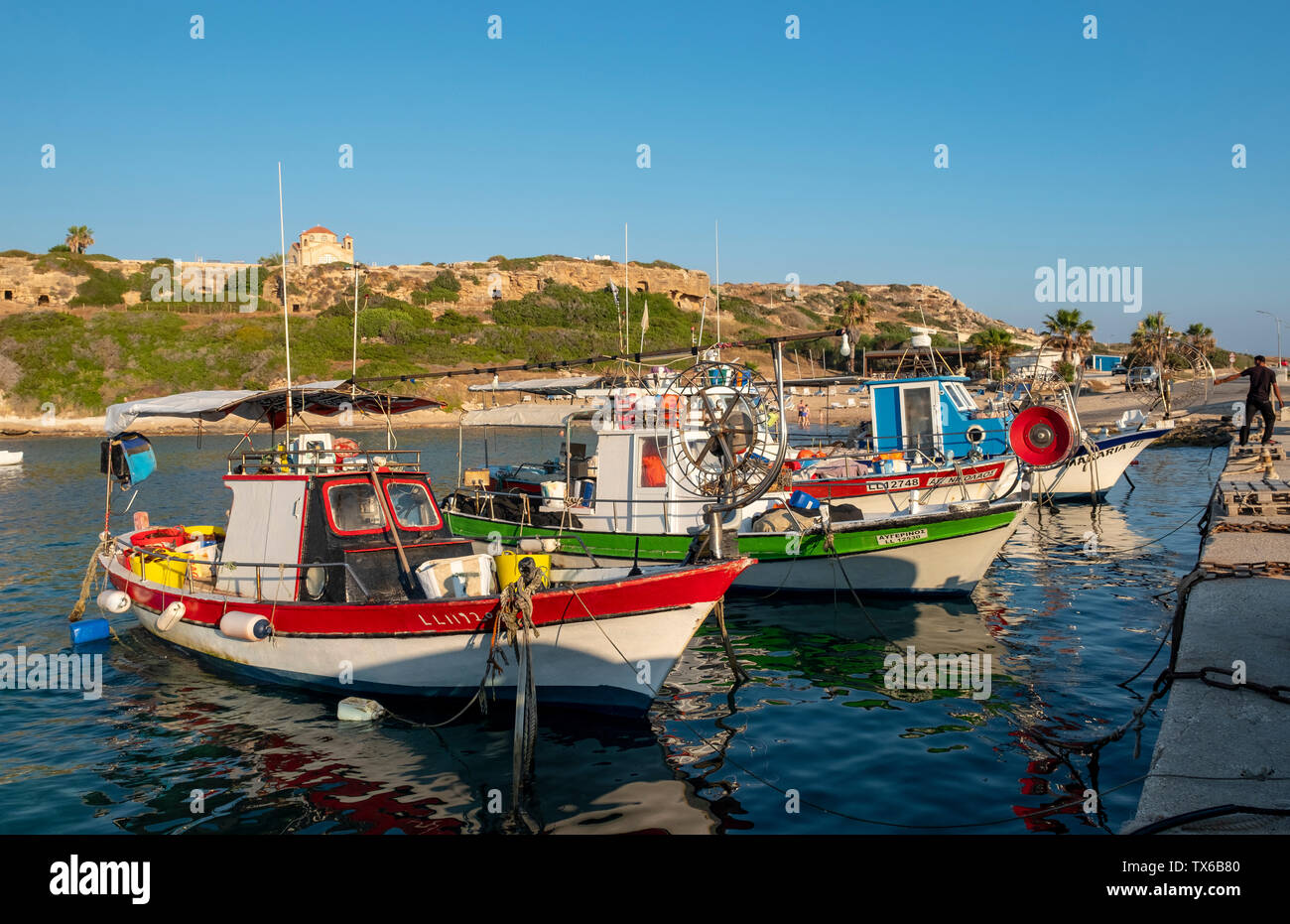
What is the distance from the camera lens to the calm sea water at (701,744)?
820 cm

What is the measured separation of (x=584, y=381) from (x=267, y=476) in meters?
11.3

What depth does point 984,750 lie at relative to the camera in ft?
30.6

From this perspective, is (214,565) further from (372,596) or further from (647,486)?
(647,486)

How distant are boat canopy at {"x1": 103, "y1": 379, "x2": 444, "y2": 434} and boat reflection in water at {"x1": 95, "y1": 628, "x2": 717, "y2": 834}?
16.5 feet

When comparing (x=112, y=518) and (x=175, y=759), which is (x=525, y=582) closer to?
(x=175, y=759)

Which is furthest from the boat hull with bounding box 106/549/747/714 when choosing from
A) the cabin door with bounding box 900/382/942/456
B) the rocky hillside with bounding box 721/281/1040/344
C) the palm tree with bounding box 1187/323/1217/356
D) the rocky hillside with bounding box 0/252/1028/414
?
the rocky hillside with bounding box 721/281/1040/344

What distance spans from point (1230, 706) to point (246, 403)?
14144 millimetres

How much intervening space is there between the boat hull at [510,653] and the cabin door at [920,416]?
14.4m

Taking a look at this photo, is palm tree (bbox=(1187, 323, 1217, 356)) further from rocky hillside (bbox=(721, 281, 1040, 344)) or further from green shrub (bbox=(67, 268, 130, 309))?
green shrub (bbox=(67, 268, 130, 309))

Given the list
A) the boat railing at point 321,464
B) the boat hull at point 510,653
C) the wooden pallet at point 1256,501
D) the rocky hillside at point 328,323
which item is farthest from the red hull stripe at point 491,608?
the rocky hillside at point 328,323

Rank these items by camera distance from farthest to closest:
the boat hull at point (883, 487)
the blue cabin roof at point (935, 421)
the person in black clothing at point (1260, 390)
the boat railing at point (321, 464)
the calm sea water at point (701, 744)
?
the blue cabin roof at point (935, 421), the boat hull at point (883, 487), the person in black clothing at point (1260, 390), the boat railing at point (321, 464), the calm sea water at point (701, 744)

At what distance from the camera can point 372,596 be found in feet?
38.0

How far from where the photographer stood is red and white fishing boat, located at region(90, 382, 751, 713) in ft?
33.0

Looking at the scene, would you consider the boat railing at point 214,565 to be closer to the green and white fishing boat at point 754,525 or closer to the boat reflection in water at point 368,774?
the boat reflection in water at point 368,774
